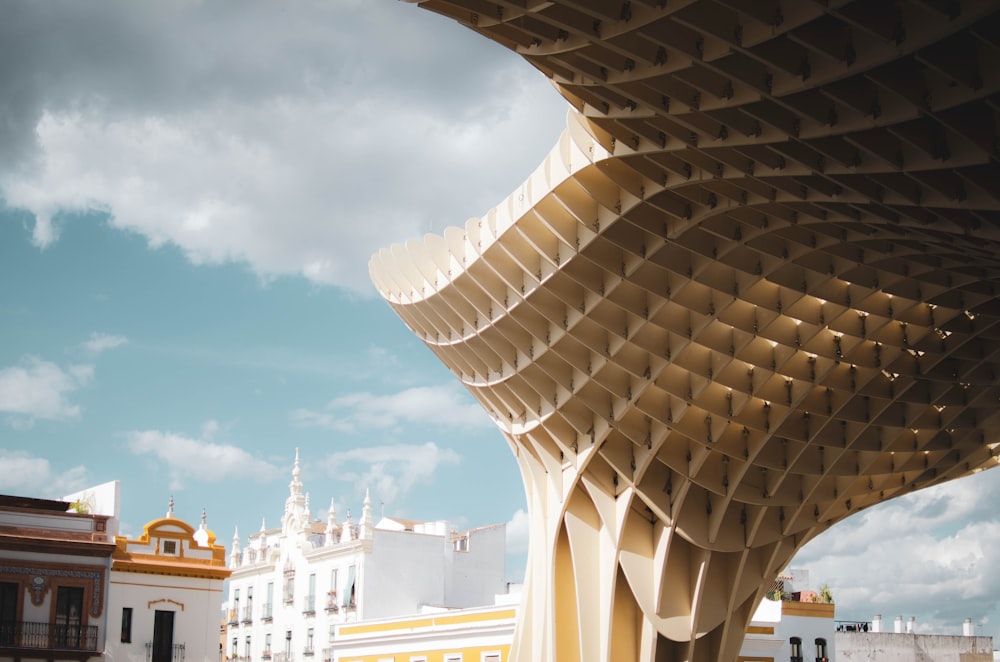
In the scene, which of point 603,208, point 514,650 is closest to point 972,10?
point 603,208

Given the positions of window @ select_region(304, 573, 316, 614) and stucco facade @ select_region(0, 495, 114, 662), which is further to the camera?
window @ select_region(304, 573, 316, 614)

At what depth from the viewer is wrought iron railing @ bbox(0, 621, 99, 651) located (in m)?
33.8

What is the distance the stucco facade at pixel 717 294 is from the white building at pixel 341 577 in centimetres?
2001

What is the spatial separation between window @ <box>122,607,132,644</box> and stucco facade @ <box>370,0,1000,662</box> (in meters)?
12.5

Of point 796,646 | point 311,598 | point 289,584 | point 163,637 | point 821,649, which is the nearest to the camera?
point 163,637

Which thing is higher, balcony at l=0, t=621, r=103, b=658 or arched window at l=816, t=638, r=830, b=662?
balcony at l=0, t=621, r=103, b=658

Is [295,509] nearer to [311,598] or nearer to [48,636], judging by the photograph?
[311,598]

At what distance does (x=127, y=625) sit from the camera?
121ft

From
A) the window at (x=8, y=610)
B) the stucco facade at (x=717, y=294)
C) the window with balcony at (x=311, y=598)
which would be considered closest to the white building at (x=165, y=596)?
the window at (x=8, y=610)

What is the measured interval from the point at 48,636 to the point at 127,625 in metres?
2.90

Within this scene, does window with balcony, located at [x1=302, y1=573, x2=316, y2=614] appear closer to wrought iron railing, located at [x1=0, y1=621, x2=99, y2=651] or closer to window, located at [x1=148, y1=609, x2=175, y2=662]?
window, located at [x1=148, y1=609, x2=175, y2=662]

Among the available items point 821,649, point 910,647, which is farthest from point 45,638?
point 910,647

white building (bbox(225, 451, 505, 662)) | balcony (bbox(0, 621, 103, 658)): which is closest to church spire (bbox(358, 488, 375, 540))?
white building (bbox(225, 451, 505, 662))

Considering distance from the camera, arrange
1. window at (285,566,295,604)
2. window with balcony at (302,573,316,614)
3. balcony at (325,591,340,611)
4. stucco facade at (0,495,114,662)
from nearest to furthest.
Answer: stucco facade at (0,495,114,662) < balcony at (325,591,340,611) < window with balcony at (302,573,316,614) < window at (285,566,295,604)
